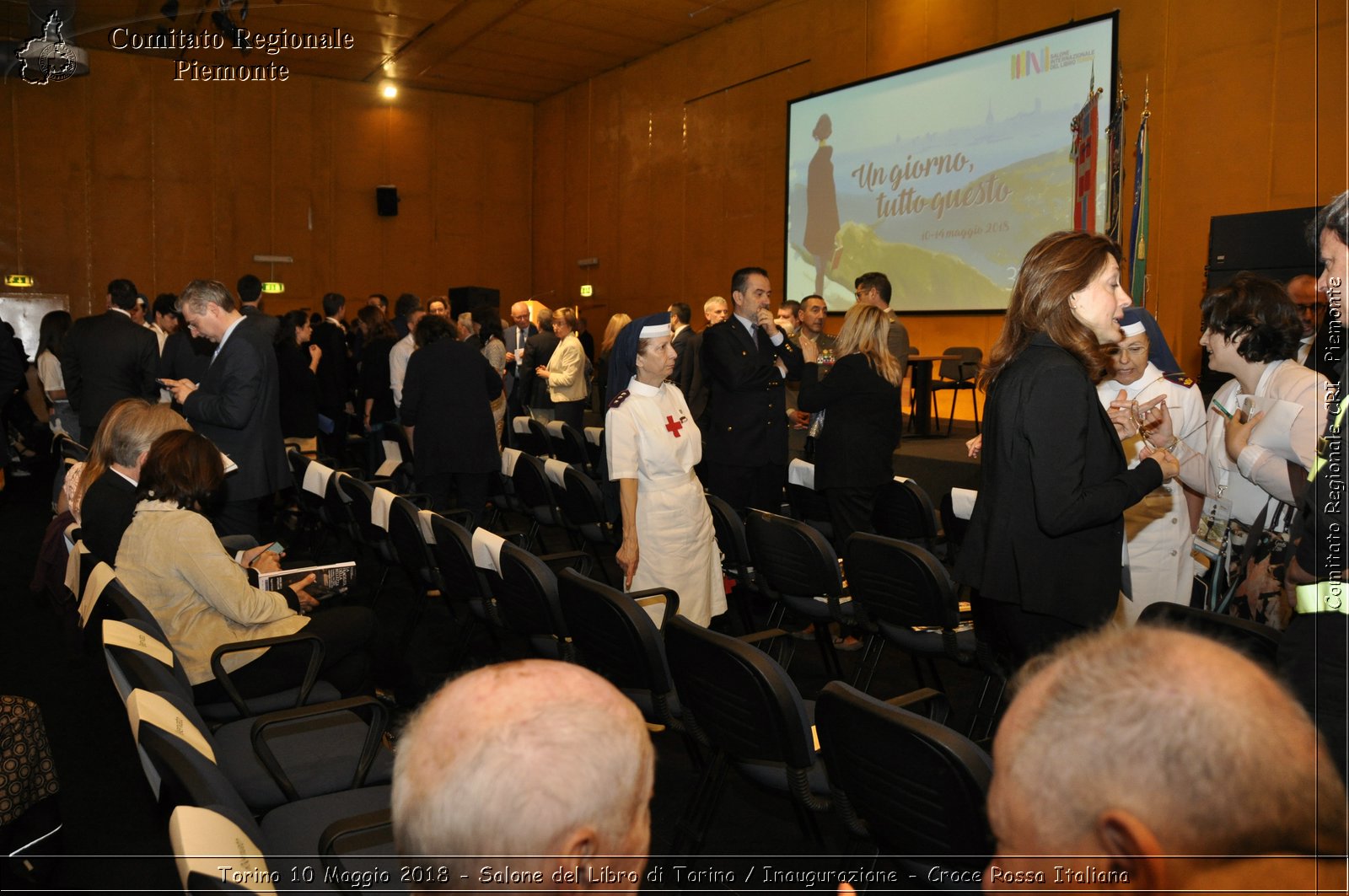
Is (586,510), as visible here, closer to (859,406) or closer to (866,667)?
(859,406)

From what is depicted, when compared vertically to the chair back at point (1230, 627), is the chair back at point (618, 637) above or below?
below

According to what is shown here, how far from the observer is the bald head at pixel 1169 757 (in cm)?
69

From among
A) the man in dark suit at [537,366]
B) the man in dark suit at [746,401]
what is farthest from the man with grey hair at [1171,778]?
the man in dark suit at [537,366]

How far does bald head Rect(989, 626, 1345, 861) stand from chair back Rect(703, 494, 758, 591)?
331cm

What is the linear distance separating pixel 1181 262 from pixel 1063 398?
276 inches

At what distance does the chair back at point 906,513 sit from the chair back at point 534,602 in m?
1.80

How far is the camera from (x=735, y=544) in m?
4.16

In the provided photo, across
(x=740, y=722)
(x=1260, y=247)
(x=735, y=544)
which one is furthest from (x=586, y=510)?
(x=1260, y=247)

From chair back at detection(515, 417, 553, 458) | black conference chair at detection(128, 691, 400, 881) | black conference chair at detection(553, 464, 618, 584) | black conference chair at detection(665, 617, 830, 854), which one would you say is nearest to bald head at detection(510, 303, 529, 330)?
chair back at detection(515, 417, 553, 458)

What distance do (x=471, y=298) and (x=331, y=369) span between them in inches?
179

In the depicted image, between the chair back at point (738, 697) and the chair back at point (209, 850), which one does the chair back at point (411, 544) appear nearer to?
the chair back at point (738, 697)

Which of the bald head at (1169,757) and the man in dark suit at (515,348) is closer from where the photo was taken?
the bald head at (1169,757)

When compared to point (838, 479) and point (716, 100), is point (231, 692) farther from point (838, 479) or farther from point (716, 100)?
point (716, 100)

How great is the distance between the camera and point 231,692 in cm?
278
